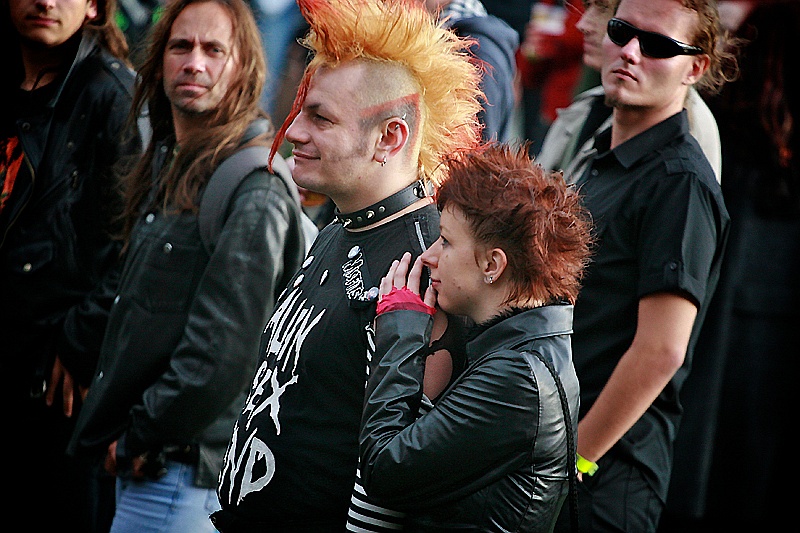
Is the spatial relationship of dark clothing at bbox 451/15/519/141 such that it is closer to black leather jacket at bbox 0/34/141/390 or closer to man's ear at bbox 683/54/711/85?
man's ear at bbox 683/54/711/85

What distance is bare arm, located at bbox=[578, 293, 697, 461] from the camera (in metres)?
2.78

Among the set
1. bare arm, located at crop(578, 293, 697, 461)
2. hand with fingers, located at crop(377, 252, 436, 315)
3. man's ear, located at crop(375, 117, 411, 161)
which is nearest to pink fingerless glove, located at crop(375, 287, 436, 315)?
hand with fingers, located at crop(377, 252, 436, 315)

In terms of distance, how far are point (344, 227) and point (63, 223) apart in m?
1.68

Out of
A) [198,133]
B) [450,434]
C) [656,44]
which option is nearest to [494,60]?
[656,44]

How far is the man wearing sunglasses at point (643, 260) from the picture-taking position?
2.79 meters

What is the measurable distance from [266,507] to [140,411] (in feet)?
2.95

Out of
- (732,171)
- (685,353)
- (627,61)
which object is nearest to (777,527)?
(732,171)

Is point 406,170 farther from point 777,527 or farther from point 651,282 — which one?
point 777,527

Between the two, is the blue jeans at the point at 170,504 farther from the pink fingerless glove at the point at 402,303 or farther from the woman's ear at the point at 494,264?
the woman's ear at the point at 494,264

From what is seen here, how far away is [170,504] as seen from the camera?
3076 millimetres

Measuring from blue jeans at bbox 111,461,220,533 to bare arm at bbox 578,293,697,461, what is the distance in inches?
47.2

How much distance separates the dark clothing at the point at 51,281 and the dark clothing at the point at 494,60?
1387 millimetres

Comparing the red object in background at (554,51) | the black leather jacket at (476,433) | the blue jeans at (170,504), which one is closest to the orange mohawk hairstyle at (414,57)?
the black leather jacket at (476,433)

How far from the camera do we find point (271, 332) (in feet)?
8.31
